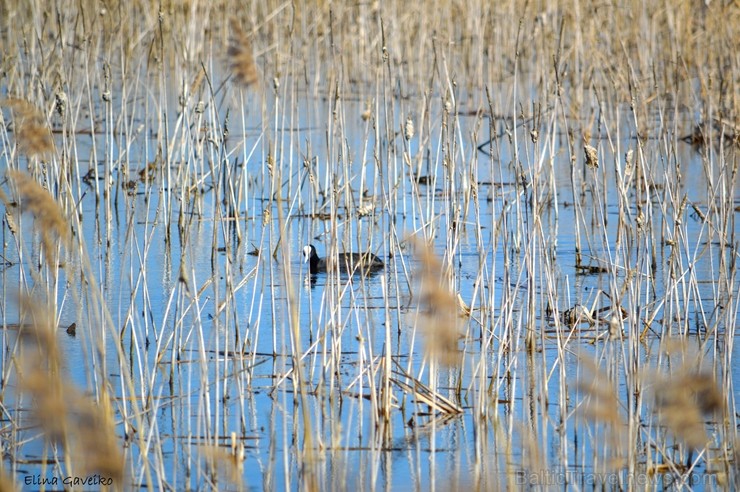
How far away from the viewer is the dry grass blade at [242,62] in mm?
2332

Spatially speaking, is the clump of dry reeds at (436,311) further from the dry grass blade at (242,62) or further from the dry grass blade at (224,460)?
the dry grass blade at (224,460)

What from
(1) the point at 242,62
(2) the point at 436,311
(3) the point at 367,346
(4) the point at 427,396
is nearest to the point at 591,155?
(4) the point at 427,396

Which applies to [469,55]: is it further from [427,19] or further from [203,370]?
[203,370]

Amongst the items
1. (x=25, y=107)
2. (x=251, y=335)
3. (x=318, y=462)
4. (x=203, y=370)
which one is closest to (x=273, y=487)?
(x=318, y=462)

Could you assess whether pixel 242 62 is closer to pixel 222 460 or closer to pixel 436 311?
pixel 436 311

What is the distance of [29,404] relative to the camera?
139 inches

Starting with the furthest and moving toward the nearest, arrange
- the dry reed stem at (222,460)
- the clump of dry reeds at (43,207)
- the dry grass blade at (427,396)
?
the dry grass blade at (427,396), the dry reed stem at (222,460), the clump of dry reeds at (43,207)

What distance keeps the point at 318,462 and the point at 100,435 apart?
122 centimetres

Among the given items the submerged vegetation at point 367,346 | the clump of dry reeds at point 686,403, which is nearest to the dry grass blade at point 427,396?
the submerged vegetation at point 367,346

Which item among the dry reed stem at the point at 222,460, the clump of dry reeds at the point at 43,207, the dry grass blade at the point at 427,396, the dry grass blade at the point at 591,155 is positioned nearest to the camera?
the clump of dry reeds at the point at 43,207

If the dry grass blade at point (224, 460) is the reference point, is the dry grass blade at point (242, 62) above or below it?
above

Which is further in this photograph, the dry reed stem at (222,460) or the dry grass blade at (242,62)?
the dry reed stem at (222,460)

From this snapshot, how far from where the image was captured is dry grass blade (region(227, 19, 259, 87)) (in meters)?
2.33

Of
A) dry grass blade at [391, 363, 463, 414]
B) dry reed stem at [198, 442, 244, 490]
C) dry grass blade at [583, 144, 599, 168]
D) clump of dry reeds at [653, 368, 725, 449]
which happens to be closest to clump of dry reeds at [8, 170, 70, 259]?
dry reed stem at [198, 442, 244, 490]
